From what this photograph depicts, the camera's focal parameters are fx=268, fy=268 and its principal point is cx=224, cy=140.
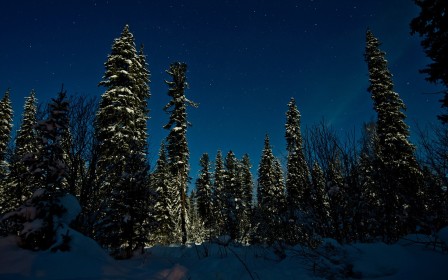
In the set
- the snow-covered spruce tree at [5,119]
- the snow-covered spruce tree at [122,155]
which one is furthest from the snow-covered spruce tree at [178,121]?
the snow-covered spruce tree at [5,119]

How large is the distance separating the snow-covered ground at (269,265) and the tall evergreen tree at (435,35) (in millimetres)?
8646

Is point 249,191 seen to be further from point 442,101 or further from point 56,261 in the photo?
point 56,261

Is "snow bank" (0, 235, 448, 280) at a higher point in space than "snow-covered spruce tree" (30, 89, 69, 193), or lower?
lower

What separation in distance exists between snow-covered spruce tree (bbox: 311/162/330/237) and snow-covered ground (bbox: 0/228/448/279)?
2.01 m

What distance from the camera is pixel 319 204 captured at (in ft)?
22.2

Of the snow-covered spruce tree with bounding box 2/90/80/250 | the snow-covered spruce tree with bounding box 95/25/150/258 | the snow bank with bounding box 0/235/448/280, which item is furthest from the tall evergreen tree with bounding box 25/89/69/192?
the snow-covered spruce tree with bounding box 95/25/150/258

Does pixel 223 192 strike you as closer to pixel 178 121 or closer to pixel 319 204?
pixel 319 204

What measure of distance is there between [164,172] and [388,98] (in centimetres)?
2496

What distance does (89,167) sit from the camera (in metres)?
11.6

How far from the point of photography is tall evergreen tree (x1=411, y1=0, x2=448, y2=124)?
33.0 ft

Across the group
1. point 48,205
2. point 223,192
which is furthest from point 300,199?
point 48,205

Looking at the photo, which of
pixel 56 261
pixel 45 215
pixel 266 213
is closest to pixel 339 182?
pixel 266 213

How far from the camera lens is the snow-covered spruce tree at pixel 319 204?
6750 millimetres

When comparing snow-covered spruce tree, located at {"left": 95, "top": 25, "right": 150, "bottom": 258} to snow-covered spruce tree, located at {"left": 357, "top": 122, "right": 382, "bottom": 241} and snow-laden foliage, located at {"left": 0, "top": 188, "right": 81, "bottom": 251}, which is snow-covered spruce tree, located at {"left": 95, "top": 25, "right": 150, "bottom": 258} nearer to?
snow-laden foliage, located at {"left": 0, "top": 188, "right": 81, "bottom": 251}
